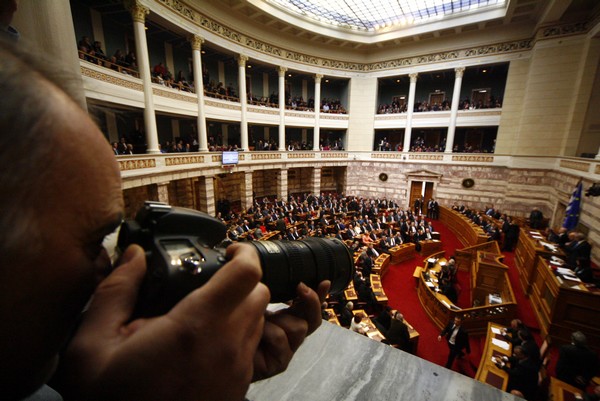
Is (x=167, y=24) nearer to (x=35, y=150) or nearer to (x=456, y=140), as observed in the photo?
(x=35, y=150)

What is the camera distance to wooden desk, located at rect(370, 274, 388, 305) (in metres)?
7.22

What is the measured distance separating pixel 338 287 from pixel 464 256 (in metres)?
10.8

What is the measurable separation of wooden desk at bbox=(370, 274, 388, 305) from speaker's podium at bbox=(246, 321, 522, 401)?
6.38 m

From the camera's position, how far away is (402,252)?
10750 mm

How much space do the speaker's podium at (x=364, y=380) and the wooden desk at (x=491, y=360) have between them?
3857 millimetres

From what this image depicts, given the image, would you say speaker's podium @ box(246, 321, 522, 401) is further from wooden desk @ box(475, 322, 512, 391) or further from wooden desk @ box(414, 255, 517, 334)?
wooden desk @ box(414, 255, 517, 334)

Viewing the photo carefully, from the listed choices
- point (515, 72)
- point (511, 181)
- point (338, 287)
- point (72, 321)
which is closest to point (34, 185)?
point (72, 321)

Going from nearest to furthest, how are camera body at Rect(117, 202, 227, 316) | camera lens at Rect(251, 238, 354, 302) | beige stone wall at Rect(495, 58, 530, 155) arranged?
camera body at Rect(117, 202, 227, 316)
camera lens at Rect(251, 238, 354, 302)
beige stone wall at Rect(495, 58, 530, 155)

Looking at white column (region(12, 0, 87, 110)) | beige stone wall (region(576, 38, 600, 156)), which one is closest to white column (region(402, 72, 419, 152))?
A: beige stone wall (region(576, 38, 600, 156))

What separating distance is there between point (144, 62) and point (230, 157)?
5.68 metres

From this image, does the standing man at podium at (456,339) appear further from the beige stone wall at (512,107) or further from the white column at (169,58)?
the white column at (169,58)

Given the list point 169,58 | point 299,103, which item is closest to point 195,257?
point 169,58

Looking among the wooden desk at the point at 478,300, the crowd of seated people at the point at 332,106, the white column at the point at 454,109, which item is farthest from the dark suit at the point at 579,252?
the crowd of seated people at the point at 332,106

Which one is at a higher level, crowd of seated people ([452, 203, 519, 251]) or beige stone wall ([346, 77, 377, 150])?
beige stone wall ([346, 77, 377, 150])
